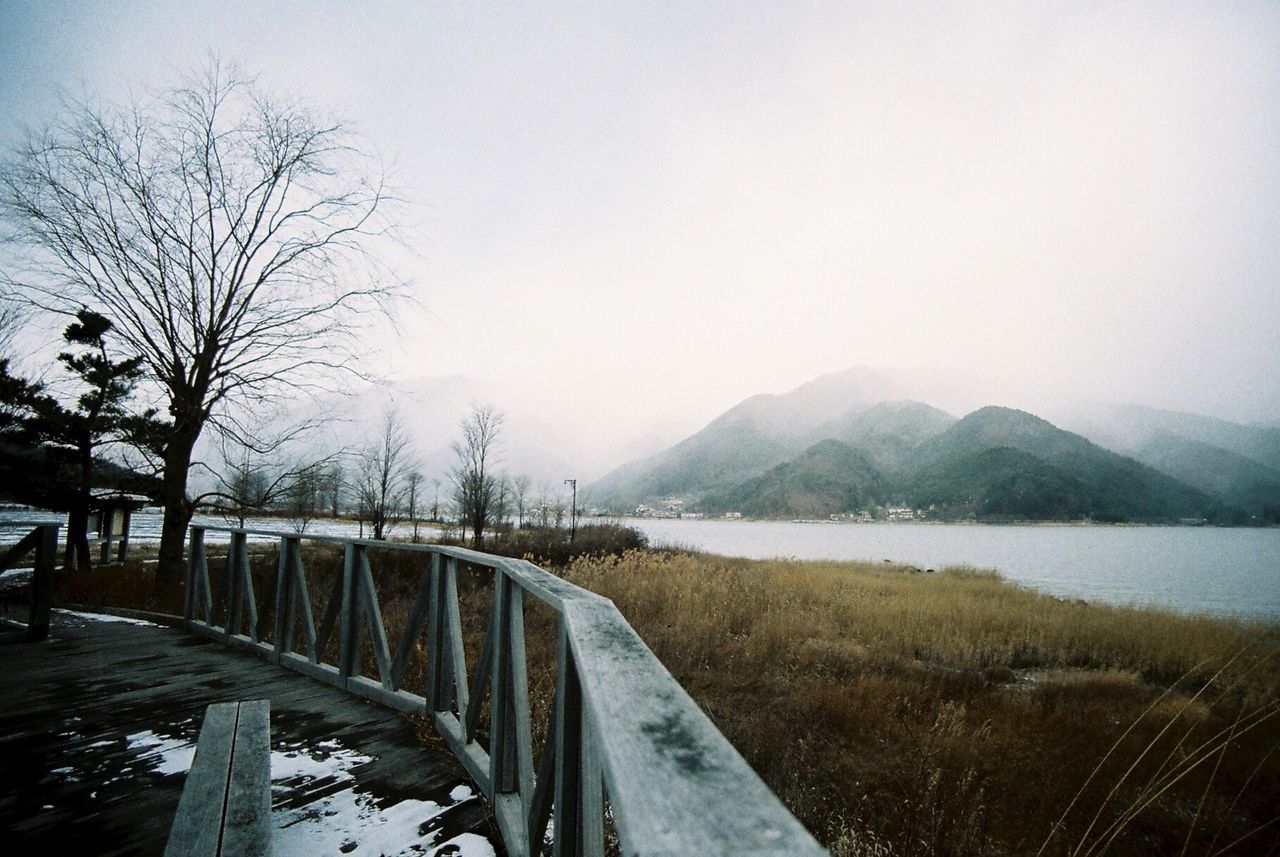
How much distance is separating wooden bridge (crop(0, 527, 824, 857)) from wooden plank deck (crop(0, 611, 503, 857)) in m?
0.01

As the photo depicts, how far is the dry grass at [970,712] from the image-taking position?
4.96m

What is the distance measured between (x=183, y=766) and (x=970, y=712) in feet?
27.9

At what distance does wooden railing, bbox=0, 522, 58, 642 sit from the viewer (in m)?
5.66

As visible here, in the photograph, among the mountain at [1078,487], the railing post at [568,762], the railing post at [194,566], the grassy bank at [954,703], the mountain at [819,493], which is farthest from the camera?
the mountain at [819,493]

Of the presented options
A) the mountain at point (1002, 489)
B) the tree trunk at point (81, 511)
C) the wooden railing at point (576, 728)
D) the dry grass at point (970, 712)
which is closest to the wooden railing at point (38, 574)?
the wooden railing at point (576, 728)

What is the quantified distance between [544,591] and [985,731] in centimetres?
709

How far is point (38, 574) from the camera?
5.97m

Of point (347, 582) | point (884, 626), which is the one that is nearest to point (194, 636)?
point (347, 582)

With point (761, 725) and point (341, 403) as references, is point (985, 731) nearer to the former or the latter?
point (761, 725)

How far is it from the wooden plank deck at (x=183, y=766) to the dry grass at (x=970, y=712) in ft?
9.86

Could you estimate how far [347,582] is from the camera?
4320 millimetres

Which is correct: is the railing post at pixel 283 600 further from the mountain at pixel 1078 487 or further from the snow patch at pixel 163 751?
the mountain at pixel 1078 487

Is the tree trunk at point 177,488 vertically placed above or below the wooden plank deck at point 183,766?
above

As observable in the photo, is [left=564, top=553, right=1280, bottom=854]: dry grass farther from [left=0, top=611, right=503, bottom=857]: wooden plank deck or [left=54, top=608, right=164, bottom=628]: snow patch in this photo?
[left=54, top=608, right=164, bottom=628]: snow patch
